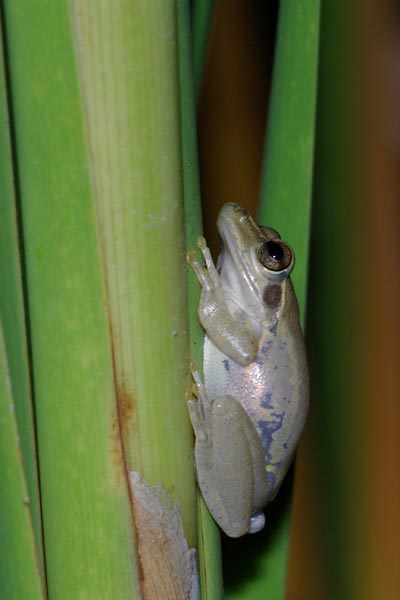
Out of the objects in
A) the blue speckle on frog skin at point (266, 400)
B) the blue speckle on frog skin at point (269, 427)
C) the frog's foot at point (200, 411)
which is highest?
the frog's foot at point (200, 411)

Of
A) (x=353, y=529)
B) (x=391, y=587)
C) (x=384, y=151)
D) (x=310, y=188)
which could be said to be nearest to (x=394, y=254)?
(x=384, y=151)

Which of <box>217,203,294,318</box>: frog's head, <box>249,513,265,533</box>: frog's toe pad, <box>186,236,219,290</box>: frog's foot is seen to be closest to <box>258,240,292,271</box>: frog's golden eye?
<box>217,203,294,318</box>: frog's head

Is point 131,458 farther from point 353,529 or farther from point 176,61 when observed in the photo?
point 353,529

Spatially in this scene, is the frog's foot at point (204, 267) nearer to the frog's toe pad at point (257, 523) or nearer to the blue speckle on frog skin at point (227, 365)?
the blue speckle on frog skin at point (227, 365)

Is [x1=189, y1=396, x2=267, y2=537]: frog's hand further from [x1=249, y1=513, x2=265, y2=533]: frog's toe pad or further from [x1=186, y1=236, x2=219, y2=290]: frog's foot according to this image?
[x1=186, y1=236, x2=219, y2=290]: frog's foot

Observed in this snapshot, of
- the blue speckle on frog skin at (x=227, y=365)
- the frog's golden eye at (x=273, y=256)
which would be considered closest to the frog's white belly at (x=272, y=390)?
the blue speckle on frog skin at (x=227, y=365)
